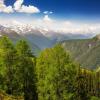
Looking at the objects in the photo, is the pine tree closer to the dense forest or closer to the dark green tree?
the dense forest

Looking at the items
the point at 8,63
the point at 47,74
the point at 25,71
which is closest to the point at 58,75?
the point at 47,74

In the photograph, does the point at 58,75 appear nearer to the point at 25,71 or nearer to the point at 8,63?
the point at 8,63

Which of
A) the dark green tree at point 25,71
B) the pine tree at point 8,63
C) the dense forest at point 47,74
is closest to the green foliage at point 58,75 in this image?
the dense forest at point 47,74

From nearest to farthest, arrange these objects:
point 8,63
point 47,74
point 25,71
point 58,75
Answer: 1. point 58,75
2. point 8,63
3. point 47,74
4. point 25,71

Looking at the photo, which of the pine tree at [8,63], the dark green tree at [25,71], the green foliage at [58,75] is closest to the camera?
the green foliage at [58,75]

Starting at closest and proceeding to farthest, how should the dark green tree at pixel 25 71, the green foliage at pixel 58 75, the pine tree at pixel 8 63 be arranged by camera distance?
the green foliage at pixel 58 75
the pine tree at pixel 8 63
the dark green tree at pixel 25 71

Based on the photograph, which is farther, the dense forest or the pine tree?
the pine tree

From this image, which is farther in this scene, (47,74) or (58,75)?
(47,74)

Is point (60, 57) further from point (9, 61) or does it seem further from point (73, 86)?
point (9, 61)

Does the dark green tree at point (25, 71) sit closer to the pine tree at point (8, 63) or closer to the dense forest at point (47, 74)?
the dense forest at point (47, 74)

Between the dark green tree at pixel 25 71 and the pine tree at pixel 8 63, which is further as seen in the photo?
the dark green tree at pixel 25 71

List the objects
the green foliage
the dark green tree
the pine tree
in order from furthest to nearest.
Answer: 1. the dark green tree
2. the pine tree
3. the green foliage

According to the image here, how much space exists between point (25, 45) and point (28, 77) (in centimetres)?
755

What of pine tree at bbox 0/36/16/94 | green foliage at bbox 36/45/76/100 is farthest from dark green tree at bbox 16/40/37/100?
green foliage at bbox 36/45/76/100
